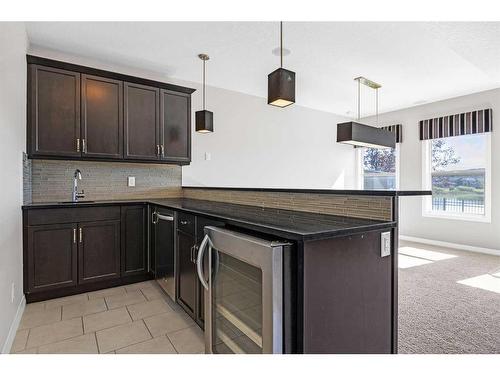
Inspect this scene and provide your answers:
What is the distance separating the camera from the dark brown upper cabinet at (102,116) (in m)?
3.02

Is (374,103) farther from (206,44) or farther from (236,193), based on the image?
(236,193)

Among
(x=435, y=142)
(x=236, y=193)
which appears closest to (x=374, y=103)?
(x=435, y=142)

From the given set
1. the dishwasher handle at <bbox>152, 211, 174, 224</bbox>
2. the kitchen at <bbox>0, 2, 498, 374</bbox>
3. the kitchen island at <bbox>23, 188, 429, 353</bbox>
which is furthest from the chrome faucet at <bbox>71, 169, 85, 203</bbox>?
the kitchen island at <bbox>23, 188, 429, 353</bbox>

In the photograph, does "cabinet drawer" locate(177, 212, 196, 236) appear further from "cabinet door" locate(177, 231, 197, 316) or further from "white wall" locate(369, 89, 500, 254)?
"white wall" locate(369, 89, 500, 254)

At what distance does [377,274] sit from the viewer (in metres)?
1.57

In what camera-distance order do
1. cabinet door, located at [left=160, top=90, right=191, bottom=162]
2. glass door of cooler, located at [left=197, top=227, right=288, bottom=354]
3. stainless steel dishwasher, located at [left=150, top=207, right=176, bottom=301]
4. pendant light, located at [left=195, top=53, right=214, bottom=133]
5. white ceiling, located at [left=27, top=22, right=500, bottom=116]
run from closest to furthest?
glass door of cooler, located at [left=197, top=227, right=288, bottom=354] → stainless steel dishwasher, located at [left=150, top=207, right=176, bottom=301] → white ceiling, located at [left=27, top=22, right=500, bottom=116] → pendant light, located at [left=195, top=53, right=214, bottom=133] → cabinet door, located at [left=160, top=90, right=191, bottom=162]

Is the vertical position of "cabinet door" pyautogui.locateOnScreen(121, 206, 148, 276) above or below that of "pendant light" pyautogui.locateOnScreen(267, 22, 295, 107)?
below

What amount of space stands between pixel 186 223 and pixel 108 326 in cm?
99

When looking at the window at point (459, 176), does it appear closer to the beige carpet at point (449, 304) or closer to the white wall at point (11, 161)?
the beige carpet at point (449, 304)

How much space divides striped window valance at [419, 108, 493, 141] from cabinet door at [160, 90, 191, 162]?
14.6ft

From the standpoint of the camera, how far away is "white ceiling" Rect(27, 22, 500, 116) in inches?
116

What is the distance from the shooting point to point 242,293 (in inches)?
59.3

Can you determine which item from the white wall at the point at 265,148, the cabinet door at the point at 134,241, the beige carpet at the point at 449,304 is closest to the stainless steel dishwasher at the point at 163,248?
the cabinet door at the point at 134,241
